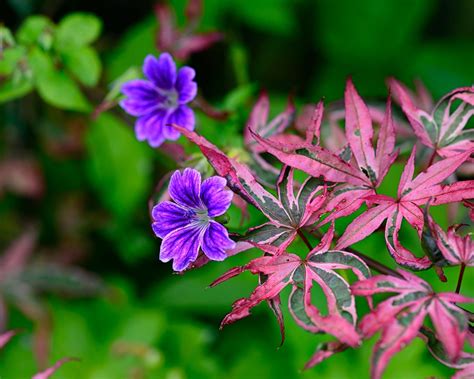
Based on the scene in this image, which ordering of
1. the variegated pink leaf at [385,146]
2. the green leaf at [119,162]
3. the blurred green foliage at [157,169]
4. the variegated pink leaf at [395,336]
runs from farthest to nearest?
1. the green leaf at [119,162]
2. the blurred green foliage at [157,169]
3. the variegated pink leaf at [385,146]
4. the variegated pink leaf at [395,336]

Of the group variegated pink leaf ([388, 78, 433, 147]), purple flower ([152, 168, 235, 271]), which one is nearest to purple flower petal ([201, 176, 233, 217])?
purple flower ([152, 168, 235, 271])

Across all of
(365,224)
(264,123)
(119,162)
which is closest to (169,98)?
(264,123)

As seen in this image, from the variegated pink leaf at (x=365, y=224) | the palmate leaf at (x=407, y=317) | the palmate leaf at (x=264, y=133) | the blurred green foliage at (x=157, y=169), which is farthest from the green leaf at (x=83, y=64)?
the palmate leaf at (x=407, y=317)

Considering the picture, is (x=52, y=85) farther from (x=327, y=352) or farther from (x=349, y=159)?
(x=327, y=352)

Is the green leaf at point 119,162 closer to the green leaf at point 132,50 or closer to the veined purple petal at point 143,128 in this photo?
the green leaf at point 132,50

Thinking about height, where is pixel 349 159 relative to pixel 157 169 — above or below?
above
